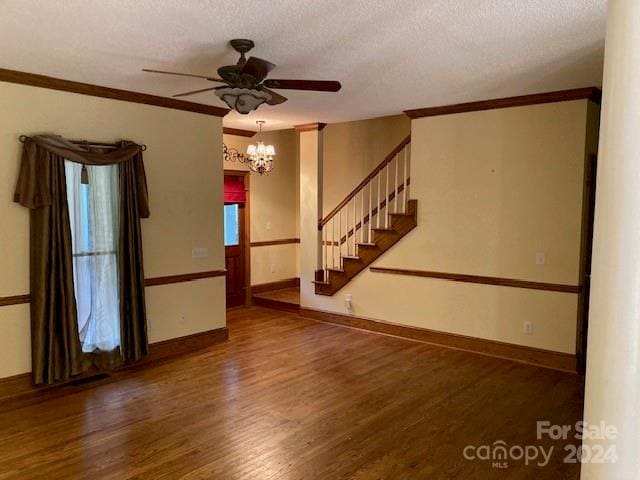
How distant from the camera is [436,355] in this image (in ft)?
16.5

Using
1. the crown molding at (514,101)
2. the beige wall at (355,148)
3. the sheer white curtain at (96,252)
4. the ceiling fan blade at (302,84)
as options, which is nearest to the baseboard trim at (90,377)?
the sheer white curtain at (96,252)

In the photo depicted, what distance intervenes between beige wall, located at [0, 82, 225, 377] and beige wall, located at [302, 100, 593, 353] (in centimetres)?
234

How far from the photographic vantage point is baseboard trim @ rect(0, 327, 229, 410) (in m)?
3.81

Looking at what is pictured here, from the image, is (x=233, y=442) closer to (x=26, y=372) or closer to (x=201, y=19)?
(x=26, y=372)

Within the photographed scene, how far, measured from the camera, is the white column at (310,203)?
21.5 ft

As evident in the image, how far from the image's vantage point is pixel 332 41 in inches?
122

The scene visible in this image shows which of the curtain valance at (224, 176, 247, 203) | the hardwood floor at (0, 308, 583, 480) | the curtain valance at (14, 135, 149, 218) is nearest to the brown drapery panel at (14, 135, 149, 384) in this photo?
the curtain valance at (14, 135, 149, 218)

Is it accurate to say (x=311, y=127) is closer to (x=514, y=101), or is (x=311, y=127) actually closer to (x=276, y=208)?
(x=276, y=208)

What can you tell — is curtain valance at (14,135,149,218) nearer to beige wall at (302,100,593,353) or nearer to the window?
the window

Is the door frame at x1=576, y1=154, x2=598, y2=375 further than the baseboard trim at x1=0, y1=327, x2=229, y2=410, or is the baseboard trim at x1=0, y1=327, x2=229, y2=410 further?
the door frame at x1=576, y1=154, x2=598, y2=375

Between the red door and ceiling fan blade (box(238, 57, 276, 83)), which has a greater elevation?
ceiling fan blade (box(238, 57, 276, 83))

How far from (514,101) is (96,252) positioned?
441 centimetres

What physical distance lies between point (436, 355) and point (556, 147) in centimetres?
249

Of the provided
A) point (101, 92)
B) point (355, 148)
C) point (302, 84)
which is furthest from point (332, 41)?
point (355, 148)
